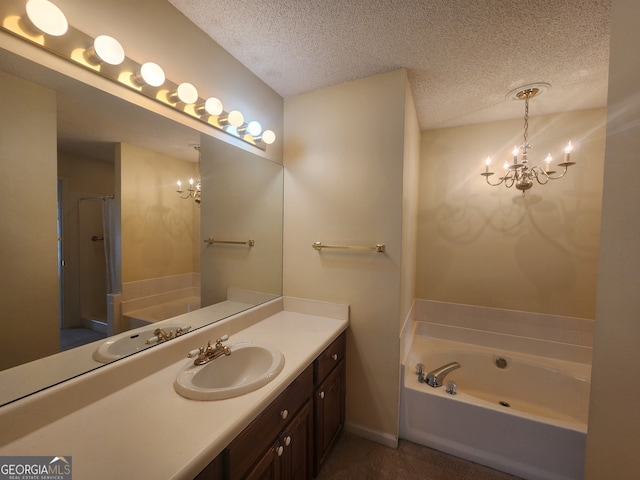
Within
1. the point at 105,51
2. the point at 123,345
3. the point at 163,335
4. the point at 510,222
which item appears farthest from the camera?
the point at 510,222

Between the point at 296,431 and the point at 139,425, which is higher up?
the point at 139,425

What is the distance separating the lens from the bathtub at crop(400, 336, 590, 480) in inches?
55.9

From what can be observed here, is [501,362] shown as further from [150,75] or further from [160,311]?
[150,75]

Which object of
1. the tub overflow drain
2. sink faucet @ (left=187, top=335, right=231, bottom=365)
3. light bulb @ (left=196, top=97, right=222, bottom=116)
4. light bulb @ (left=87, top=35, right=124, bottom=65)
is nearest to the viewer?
light bulb @ (left=87, top=35, right=124, bottom=65)

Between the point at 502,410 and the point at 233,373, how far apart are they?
1.65 meters

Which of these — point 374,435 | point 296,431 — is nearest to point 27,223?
point 296,431

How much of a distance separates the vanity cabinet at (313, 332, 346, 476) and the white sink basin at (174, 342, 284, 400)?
30cm

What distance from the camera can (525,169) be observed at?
6.07 feet

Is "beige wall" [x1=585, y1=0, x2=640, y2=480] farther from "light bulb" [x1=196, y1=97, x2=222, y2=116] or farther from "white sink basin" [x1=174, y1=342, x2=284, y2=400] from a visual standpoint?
"light bulb" [x1=196, y1=97, x2=222, y2=116]

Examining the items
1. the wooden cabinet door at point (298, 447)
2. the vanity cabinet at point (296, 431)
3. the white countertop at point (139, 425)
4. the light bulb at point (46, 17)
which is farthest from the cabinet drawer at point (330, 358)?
the light bulb at point (46, 17)

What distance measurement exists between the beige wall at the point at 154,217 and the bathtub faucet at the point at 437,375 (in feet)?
5.78

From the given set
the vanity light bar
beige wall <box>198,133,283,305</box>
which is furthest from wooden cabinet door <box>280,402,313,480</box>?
the vanity light bar

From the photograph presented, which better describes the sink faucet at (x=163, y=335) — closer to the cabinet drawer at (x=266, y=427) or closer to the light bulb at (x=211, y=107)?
the cabinet drawer at (x=266, y=427)

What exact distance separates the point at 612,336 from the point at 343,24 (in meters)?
1.66
